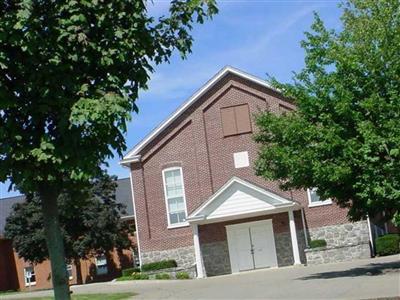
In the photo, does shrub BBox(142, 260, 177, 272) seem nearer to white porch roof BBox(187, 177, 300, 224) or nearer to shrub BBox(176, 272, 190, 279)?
shrub BBox(176, 272, 190, 279)

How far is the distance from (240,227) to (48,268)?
70.1ft

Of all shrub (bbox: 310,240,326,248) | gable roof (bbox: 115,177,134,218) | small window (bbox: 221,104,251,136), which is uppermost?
small window (bbox: 221,104,251,136)

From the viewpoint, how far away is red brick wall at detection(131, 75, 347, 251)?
35.6 meters

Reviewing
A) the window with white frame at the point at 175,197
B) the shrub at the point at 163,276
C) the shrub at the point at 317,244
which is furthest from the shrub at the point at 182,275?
the shrub at the point at 317,244

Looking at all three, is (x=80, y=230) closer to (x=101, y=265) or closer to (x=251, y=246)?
(x=101, y=265)

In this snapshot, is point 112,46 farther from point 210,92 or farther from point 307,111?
point 210,92

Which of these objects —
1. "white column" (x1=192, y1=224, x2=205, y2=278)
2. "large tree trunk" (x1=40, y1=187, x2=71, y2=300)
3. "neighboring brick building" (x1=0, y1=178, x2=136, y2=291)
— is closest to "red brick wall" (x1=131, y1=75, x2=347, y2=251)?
"white column" (x1=192, y1=224, x2=205, y2=278)

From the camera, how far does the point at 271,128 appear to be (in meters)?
20.9

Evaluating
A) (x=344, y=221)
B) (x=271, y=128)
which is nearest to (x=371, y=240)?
(x=344, y=221)

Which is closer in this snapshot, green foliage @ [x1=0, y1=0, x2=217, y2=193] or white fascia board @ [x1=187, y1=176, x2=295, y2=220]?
green foliage @ [x1=0, y1=0, x2=217, y2=193]

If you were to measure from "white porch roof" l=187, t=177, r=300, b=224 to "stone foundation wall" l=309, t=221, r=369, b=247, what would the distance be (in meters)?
1.85

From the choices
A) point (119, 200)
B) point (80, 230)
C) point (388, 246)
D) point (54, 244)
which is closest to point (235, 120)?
point (388, 246)

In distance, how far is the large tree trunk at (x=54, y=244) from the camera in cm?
643

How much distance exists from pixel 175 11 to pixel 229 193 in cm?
2664
